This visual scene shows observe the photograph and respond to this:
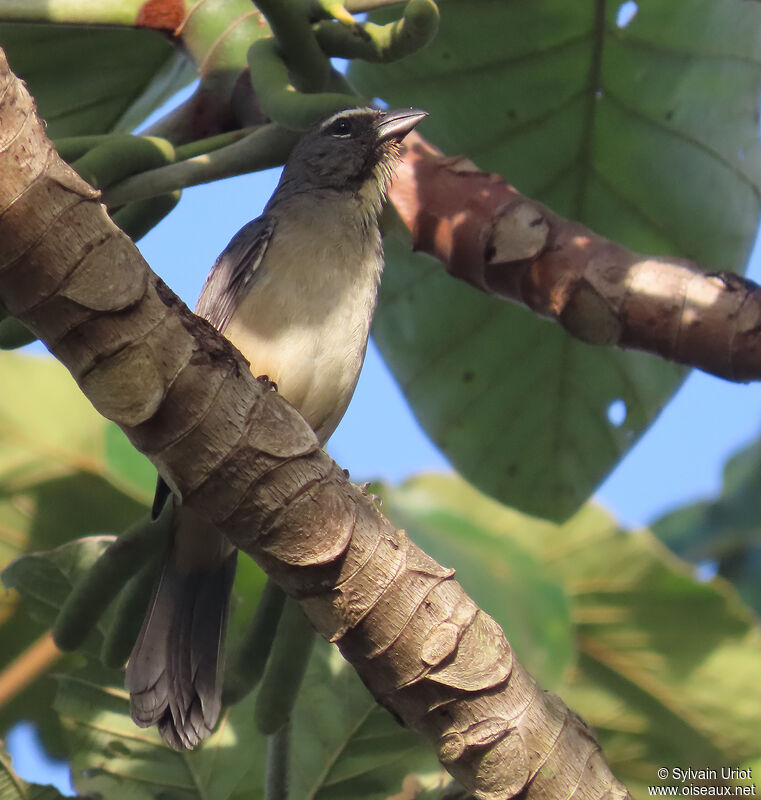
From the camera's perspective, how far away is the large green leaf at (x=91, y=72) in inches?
161

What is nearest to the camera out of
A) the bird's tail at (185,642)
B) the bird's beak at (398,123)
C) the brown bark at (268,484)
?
the brown bark at (268,484)

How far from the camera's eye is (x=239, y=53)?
3650 millimetres

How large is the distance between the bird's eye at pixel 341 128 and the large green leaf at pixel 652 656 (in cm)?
138

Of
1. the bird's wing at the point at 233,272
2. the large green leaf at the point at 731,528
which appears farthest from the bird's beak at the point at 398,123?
the large green leaf at the point at 731,528

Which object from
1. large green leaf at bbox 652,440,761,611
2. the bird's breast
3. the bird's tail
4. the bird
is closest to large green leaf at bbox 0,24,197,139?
the bird

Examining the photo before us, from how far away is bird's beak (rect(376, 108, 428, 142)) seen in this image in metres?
3.67

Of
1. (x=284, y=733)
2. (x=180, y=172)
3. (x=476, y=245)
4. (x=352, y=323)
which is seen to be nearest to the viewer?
(x=284, y=733)

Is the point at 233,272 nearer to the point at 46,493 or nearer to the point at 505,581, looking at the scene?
the point at 46,493

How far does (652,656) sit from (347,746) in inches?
53.6

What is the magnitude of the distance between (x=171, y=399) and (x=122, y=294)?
210mm

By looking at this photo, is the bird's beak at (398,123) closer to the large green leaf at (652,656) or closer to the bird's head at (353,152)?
the bird's head at (353,152)

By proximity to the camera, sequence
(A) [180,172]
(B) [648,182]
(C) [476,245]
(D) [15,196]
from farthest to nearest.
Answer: (B) [648,182] → (C) [476,245] → (A) [180,172] → (D) [15,196]

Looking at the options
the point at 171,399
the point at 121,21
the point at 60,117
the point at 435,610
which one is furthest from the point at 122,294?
the point at 60,117

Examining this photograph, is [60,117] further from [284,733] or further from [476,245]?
[284,733]
